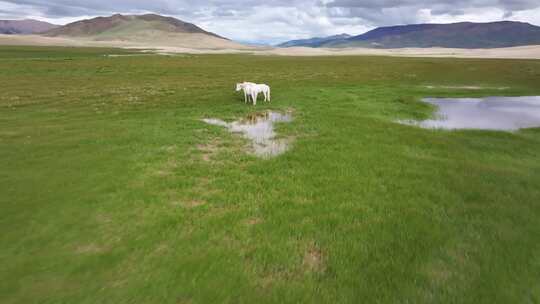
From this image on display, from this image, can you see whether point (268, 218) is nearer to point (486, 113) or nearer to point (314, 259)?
point (314, 259)

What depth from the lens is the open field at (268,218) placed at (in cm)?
540

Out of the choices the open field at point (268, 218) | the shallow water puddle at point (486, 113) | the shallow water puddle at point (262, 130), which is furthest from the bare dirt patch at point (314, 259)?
the shallow water puddle at point (486, 113)

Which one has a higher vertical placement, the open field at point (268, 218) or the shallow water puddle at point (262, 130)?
the shallow water puddle at point (262, 130)

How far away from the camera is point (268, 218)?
776 centimetres

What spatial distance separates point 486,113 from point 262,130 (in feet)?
57.9

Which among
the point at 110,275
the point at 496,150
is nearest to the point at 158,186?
the point at 110,275

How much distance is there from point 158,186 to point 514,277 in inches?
359

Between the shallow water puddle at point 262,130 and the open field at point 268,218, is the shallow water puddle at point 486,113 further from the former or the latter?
the shallow water puddle at point 262,130

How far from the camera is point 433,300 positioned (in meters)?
5.13

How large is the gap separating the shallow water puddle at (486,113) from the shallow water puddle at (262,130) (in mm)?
9351

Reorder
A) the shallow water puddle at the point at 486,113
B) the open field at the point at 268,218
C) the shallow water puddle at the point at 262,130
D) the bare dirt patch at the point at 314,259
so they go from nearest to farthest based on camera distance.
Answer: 1. the open field at the point at 268,218
2. the bare dirt patch at the point at 314,259
3. the shallow water puddle at the point at 262,130
4. the shallow water puddle at the point at 486,113

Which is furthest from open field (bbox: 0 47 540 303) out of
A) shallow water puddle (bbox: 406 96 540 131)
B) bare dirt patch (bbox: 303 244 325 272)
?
shallow water puddle (bbox: 406 96 540 131)

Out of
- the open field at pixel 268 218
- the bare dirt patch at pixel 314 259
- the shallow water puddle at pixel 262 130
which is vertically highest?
the shallow water puddle at pixel 262 130

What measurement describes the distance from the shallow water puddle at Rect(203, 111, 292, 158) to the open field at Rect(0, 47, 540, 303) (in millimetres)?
990
